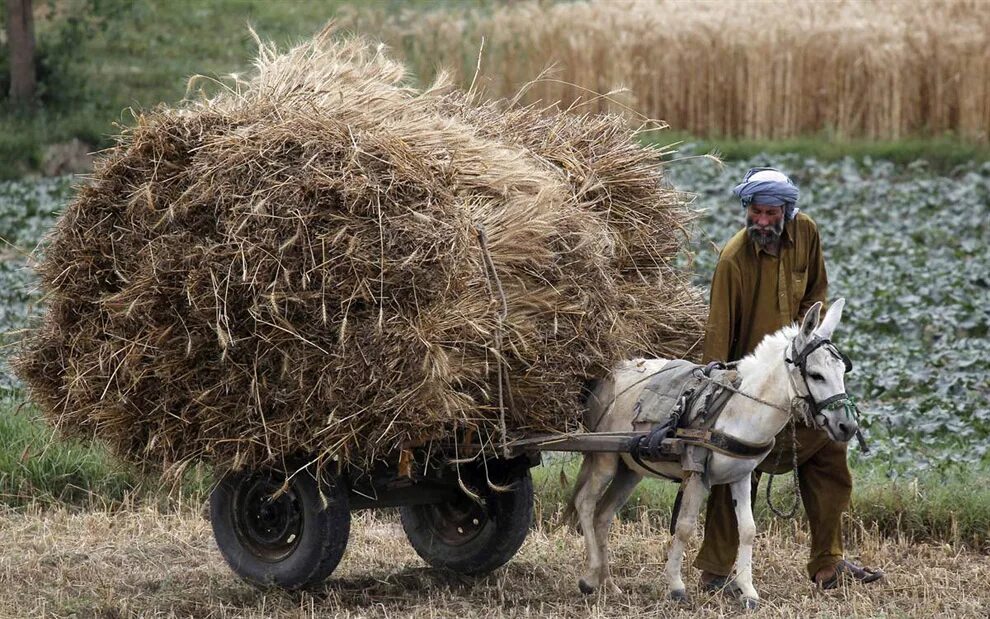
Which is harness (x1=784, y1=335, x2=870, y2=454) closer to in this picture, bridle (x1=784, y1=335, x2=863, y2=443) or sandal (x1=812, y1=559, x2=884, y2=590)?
bridle (x1=784, y1=335, x2=863, y2=443)

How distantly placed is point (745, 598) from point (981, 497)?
8.13ft

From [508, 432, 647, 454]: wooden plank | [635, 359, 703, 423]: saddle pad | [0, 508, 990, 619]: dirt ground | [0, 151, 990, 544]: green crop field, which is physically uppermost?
[635, 359, 703, 423]: saddle pad

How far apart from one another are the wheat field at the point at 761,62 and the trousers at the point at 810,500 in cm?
1319

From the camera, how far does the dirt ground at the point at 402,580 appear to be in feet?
21.8

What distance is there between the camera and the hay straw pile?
6047mm

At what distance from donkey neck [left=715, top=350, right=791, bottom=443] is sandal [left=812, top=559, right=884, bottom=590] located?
1.01 m

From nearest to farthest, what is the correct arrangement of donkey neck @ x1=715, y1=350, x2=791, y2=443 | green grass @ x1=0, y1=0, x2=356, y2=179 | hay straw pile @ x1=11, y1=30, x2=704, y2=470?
hay straw pile @ x1=11, y1=30, x2=704, y2=470, donkey neck @ x1=715, y1=350, x2=791, y2=443, green grass @ x1=0, y1=0, x2=356, y2=179

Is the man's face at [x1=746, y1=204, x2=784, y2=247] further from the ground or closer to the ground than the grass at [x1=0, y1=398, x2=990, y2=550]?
further from the ground

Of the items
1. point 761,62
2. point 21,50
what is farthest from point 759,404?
point 21,50

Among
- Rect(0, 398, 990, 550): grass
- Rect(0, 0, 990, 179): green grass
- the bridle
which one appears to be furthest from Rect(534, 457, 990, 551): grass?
Rect(0, 0, 990, 179): green grass

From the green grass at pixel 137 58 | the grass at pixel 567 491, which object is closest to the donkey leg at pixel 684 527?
the grass at pixel 567 491

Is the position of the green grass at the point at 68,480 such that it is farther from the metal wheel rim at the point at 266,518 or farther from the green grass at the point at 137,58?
the green grass at the point at 137,58

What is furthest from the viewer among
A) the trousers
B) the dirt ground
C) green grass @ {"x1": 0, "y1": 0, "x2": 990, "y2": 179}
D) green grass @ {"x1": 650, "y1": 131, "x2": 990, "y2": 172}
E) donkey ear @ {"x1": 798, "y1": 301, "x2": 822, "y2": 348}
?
green grass @ {"x1": 0, "y1": 0, "x2": 990, "y2": 179}

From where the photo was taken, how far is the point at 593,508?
22.9ft
